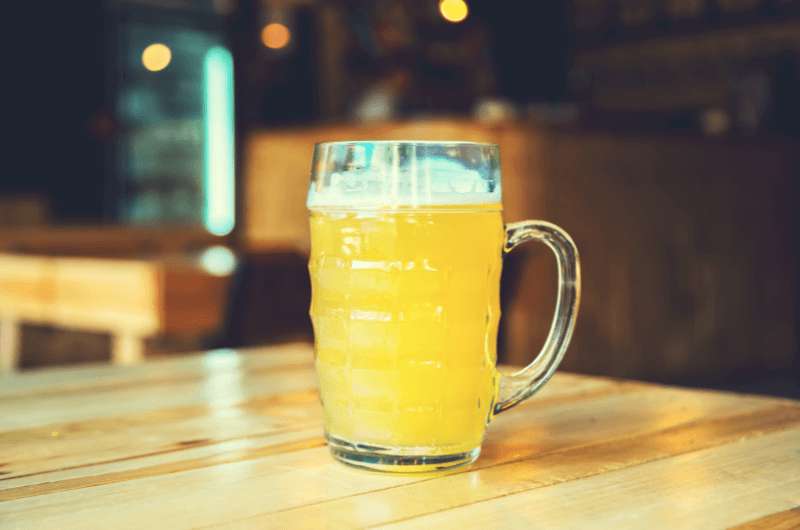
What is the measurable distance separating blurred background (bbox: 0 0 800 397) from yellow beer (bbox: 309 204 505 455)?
30.5 inches

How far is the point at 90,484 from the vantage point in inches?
22.9

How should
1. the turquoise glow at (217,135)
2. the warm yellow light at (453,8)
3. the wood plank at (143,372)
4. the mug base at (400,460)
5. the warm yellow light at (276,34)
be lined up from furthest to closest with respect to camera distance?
the turquoise glow at (217,135), the warm yellow light at (276,34), the warm yellow light at (453,8), the wood plank at (143,372), the mug base at (400,460)

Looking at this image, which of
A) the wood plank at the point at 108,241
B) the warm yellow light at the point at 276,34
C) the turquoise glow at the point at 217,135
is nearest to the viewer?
the wood plank at the point at 108,241

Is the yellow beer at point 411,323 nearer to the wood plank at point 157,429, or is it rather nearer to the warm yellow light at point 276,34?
the wood plank at point 157,429

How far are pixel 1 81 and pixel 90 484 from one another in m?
8.31

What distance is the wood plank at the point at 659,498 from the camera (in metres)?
0.50

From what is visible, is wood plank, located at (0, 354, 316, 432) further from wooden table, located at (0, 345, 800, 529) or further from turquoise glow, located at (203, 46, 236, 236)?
turquoise glow, located at (203, 46, 236, 236)

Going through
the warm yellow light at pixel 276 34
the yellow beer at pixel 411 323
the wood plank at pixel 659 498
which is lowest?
the wood plank at pixel 659 498

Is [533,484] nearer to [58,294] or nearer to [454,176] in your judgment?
[454,176]

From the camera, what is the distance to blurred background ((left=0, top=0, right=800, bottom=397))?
102 inches

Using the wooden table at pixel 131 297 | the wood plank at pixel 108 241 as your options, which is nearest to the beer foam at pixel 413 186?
the wooden table at pixel 131 297

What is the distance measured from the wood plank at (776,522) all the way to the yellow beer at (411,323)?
18 cm

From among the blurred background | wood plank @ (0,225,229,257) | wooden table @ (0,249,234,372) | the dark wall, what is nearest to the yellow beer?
the blurred background

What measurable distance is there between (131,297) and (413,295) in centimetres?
175
